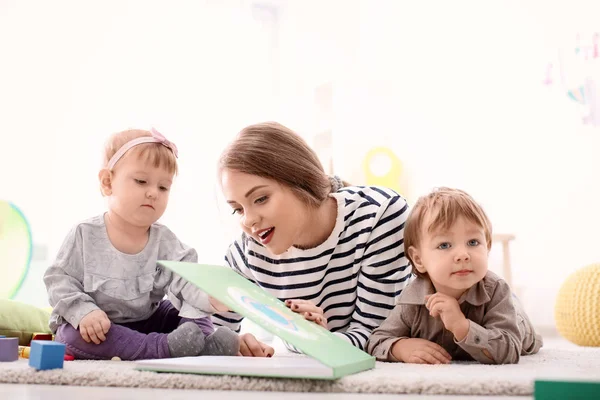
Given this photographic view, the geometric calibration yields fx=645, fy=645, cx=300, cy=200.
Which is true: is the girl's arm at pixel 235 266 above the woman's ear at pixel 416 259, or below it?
below

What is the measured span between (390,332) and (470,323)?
0.58 ft

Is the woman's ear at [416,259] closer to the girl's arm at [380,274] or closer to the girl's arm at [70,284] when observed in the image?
the girl's arm at [380,274]

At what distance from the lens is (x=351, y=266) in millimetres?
1373

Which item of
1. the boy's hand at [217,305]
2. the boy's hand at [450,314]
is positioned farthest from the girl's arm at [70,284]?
the boy's hand at [450,314]

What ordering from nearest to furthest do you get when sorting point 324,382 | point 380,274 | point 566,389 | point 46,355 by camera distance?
point 566,389
point 324,382
point 46,355
point 380,274

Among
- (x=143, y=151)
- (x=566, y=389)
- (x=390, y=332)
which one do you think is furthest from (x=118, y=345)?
(x=566, y=389)

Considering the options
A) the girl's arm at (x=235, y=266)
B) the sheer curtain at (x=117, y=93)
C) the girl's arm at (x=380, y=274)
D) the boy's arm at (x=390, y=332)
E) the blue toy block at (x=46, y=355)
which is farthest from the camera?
the sheer curtain at (x=117, y=93)

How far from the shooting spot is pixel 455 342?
3.81ft

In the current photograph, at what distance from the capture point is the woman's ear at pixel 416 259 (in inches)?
48.3

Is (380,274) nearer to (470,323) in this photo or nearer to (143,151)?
(470,323)

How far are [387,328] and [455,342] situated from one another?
0.13 meters

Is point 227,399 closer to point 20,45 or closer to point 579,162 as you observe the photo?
point 579,162

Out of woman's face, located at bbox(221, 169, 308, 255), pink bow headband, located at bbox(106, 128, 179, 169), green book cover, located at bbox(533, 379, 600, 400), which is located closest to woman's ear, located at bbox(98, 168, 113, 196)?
pink bow headband, located at bbox(106, 128, 179, 169)

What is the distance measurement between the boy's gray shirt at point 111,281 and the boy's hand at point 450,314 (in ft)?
1.44
